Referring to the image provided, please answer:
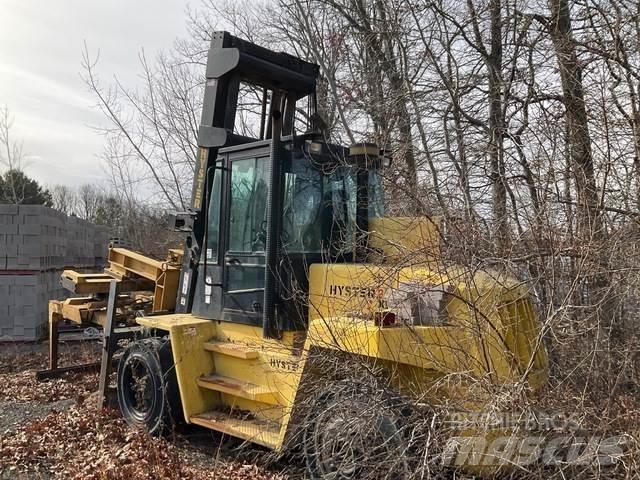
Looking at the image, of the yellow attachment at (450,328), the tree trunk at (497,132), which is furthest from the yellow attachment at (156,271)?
the tree trunk at (497,132)

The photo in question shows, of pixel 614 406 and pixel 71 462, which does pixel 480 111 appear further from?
pixel 71 462

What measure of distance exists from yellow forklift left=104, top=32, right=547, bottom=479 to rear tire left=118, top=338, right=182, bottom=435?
21 mm

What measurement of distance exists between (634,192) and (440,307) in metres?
1.93

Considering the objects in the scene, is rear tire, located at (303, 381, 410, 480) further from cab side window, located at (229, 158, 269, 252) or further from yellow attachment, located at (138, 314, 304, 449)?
cab side window, located at (229, 158, 269, 252)

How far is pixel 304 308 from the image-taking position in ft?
17.7

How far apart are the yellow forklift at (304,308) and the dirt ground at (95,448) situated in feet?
1.04

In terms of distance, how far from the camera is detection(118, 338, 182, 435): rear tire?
598 centimetres

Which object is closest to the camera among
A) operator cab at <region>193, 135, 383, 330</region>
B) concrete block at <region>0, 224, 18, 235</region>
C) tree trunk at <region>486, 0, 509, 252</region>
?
tree trunk at <region>486, 0, 509, 252</region>

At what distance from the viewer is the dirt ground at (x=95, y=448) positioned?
5.13m

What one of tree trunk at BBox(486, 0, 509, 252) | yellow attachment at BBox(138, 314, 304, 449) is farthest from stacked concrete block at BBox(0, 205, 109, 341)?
tree trunk at BBox(486, 0, 509, 252)

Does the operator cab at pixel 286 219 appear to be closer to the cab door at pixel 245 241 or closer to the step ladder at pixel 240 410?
the cab door at pixel 245 241

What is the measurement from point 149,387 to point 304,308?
2.11 meters

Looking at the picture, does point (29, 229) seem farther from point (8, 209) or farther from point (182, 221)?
point (182, 221)

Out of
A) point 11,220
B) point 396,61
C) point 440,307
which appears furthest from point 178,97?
point 440,307
